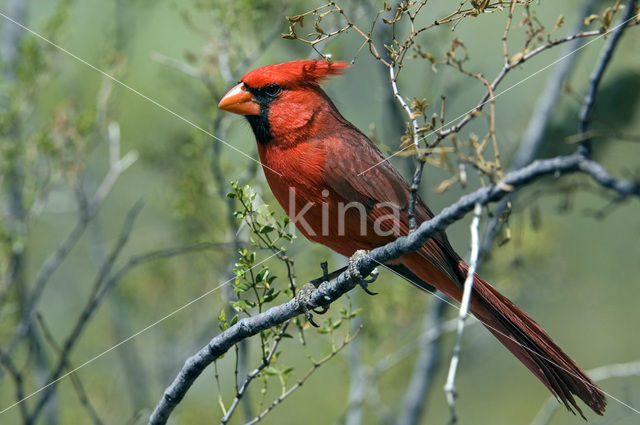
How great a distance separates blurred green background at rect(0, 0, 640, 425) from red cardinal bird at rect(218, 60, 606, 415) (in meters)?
0.22

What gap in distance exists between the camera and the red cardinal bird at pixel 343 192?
186 centimetres

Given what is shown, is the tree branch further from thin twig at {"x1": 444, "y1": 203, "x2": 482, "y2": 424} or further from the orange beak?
the orange beak

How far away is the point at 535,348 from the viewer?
5.93ft

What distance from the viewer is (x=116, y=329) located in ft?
14.6

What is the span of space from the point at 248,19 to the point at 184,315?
2566 mm

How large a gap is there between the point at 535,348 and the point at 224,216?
245 cm

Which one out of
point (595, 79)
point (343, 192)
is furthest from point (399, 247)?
point (343, 192)

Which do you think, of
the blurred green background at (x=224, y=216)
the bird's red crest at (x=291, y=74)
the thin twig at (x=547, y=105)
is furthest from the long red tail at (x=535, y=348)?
Result: the thin twig at (x=547, y=105)

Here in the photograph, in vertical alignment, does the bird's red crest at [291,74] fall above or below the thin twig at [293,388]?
above

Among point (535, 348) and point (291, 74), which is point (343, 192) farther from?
point (535, 348)

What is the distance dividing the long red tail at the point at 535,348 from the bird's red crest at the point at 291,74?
2.59 ft

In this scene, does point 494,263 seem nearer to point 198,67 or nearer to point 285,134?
point 198,67

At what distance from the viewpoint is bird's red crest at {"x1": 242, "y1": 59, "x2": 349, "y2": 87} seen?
2.32 meters

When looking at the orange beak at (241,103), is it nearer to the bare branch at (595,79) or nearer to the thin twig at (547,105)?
the bare branch at (595,79)
